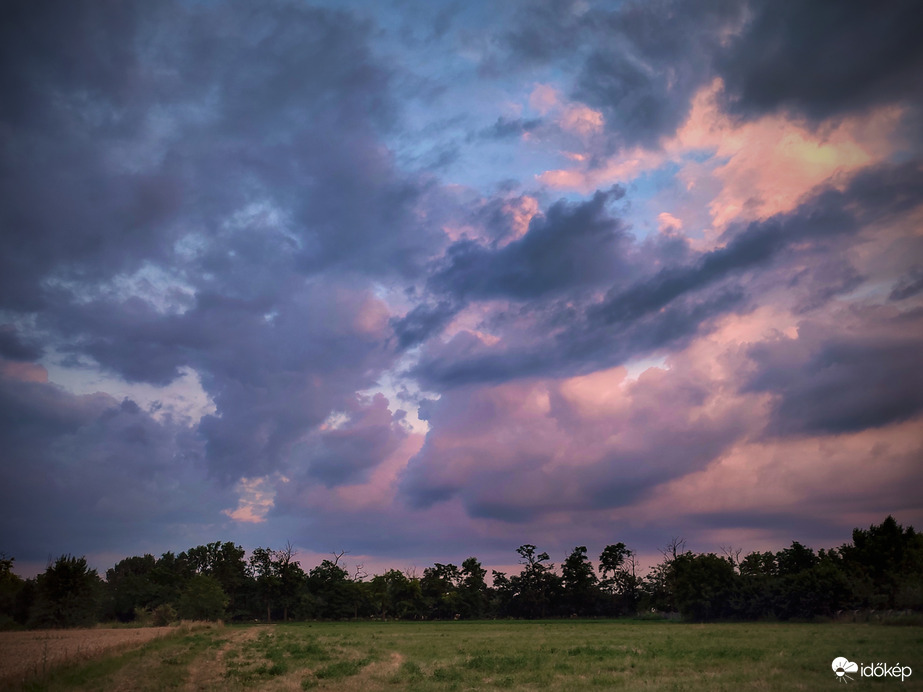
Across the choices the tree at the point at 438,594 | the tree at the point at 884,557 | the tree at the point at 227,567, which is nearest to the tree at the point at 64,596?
the tree at the point at 227,567

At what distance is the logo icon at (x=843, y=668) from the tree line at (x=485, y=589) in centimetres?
5259

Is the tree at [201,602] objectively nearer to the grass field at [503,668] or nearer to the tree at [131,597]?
the tree at [131,597]

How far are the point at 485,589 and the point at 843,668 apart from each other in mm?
140698

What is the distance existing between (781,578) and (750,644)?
56692mm

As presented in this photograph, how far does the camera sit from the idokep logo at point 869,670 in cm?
2180

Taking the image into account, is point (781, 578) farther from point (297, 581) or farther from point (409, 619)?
point (297, 581)

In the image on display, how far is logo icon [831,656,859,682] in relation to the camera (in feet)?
72.6

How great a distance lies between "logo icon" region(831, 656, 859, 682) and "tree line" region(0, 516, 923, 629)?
5259cm

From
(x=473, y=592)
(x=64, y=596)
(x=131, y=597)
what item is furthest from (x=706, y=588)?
(x=131, y=597)

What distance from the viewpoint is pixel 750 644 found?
38156 mm

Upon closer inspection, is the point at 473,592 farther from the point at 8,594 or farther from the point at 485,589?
the point at 8,594

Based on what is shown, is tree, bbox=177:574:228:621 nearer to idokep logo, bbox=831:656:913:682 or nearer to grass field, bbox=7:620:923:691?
grass field, bbox=7:620:923:691

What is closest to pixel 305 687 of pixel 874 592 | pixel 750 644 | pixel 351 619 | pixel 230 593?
pixel 750 644

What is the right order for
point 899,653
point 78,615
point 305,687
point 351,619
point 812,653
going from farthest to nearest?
point 351,619, point 78,615, point 812,653, point 899,653, point 305,687
